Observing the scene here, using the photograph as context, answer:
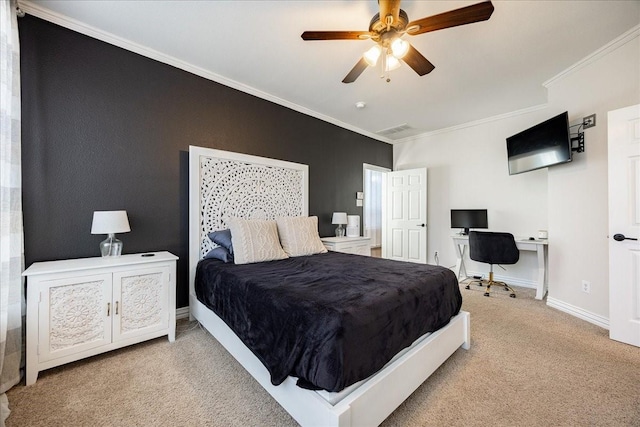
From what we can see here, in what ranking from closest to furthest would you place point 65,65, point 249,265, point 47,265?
point 47,265, point 65,65, point 249,265

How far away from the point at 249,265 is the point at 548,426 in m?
2.23

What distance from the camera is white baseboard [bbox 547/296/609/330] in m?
2.56

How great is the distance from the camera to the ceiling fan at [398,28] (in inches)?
62.7

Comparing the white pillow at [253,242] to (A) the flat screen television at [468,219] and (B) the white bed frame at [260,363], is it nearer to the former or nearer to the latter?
(B) the white bed frame at [260,363]

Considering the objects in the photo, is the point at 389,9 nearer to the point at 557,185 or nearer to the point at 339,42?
the point at 339,42

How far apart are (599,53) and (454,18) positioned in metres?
2.18

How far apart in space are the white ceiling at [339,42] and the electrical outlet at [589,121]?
616 millimetres

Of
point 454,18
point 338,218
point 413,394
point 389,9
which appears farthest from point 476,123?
point 413,394

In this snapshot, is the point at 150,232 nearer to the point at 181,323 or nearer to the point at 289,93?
the point at 181,323

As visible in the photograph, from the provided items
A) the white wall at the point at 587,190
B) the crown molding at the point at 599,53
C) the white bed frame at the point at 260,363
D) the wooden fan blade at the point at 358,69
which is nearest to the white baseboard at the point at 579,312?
the white wall at the point at 587,190

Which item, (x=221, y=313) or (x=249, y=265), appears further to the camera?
(x=249, y=265)

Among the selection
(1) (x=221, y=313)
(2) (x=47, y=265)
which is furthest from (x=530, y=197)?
(2) (x=47, y=265)

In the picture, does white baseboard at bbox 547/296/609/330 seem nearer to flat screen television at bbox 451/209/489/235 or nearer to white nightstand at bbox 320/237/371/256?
flat screen television at bbox 451/209/489/235

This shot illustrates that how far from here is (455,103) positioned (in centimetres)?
373
